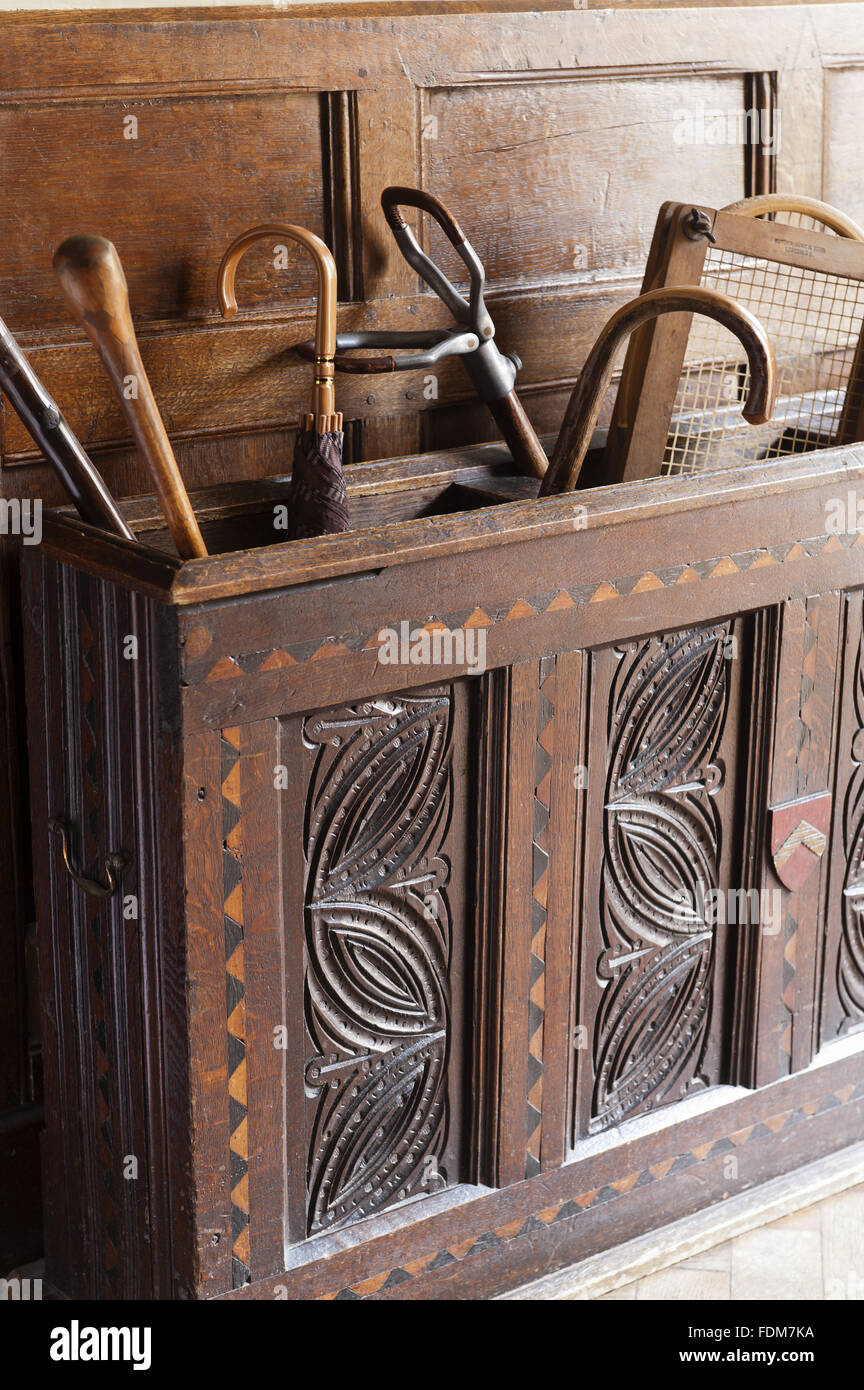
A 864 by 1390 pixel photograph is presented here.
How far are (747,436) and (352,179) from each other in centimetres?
72

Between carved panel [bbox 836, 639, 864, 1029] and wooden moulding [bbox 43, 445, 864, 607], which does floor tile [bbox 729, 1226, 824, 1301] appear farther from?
wooden moulding [bbox 43, 445, 864, 607]

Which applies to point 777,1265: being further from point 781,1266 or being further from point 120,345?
point 120,345

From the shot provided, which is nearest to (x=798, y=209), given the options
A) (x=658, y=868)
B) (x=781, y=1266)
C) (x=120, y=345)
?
(x=658, y=868)

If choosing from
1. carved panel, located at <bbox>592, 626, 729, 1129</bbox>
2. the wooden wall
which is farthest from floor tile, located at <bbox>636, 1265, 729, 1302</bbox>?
the wooden wall

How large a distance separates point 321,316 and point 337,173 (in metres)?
0.28

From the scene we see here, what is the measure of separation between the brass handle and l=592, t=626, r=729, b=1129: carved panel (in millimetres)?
633

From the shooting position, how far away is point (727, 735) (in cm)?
222

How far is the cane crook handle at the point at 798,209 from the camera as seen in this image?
2266mm

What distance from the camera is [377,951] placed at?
1959 millimetres

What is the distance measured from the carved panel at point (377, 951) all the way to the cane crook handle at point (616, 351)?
391 mm

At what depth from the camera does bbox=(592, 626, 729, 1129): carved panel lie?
212 cm

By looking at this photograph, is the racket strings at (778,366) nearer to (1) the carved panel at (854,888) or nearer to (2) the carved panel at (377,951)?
(1) the carved panel at (854,888)

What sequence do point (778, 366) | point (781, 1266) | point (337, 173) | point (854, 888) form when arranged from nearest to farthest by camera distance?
1. point (337, 173)
2. point (781, 1266)
3. point (854, 888)
4. point (778, 366)

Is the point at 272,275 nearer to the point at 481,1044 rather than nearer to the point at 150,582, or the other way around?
the point at 150,582
